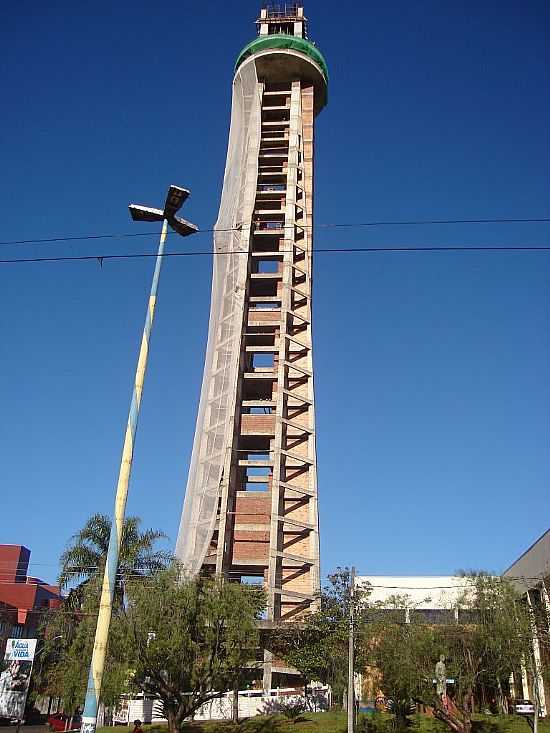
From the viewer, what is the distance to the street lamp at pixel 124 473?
40.2 ft

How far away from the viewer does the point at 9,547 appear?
10300cm

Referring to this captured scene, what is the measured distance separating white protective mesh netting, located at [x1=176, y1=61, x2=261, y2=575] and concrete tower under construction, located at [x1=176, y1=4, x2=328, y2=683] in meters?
0.09

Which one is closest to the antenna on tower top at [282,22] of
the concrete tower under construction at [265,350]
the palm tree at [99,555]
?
the concrete tower under construction at [265,350]

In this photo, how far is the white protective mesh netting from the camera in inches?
1932

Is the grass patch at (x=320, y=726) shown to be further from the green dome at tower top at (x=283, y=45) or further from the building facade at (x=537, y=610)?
the green dome at tower top at (x=283, y=45)

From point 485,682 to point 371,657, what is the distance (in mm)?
5241

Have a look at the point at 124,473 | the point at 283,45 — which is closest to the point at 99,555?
the point at 124,473

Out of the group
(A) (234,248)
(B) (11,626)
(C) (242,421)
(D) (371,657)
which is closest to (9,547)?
(B) (11,626)

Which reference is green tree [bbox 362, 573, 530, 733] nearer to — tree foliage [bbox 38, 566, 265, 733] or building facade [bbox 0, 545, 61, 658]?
tree foliage [bbox 38, 566, 265, 733]

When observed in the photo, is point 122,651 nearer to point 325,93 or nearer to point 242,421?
point 242,421

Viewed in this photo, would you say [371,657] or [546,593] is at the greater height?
[546,593]

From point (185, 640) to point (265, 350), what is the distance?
34.2 metres

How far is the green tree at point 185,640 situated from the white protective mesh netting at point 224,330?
1759 cm

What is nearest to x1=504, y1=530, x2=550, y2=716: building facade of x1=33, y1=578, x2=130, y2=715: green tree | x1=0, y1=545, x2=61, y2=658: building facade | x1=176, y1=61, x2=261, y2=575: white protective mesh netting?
x1=33, y1=578, x2=130, y2=715: green tree
